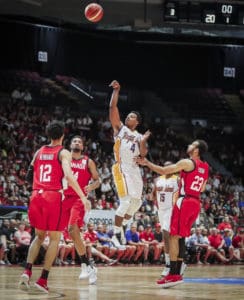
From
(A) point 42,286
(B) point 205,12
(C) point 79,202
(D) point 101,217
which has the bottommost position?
(D) point 101,217

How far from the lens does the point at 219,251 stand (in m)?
19.8

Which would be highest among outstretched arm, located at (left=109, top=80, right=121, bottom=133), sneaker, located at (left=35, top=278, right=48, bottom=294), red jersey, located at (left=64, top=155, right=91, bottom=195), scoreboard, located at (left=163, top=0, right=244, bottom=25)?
scoreboard, located at (left=163, top=0, right=244, bottom=25)

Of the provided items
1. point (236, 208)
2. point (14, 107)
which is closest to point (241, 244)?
point (236, 208)

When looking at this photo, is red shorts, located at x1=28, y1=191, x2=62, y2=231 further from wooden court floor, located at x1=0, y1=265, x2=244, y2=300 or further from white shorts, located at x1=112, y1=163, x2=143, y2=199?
white shorts, located at x1=112, y1=163, x2=143, y2=199

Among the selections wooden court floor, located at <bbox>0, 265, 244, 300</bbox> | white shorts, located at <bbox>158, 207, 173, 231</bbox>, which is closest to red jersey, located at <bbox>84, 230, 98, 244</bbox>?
white shorts, located at <bbox>158, 207, 173, 231</bbox>

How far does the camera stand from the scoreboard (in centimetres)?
1797

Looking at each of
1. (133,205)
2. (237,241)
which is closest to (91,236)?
(237,241)

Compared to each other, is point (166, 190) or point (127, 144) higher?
point (127, 144)

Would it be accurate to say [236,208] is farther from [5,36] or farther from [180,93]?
[5,36]

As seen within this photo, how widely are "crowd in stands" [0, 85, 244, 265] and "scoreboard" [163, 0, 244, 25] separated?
17.0ft

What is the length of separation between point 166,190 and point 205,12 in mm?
6519

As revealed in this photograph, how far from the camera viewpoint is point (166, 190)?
43.4 feet

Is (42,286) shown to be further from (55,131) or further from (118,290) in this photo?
(55,131)

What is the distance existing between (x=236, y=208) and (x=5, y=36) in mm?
10582
